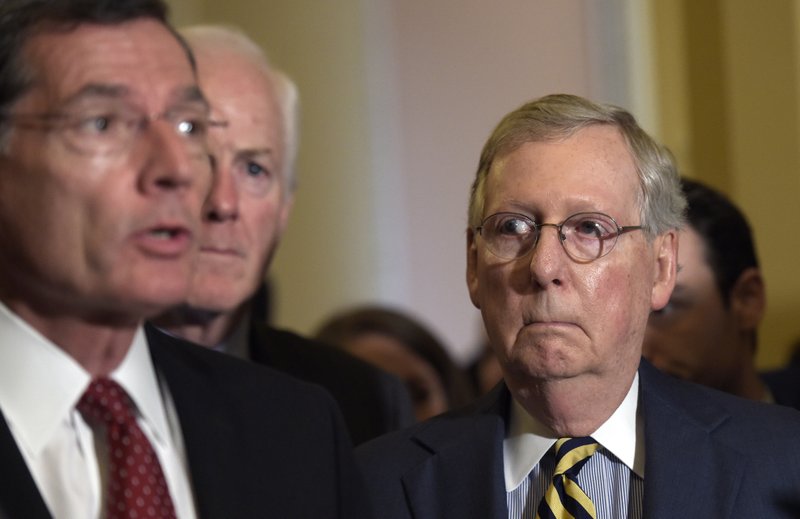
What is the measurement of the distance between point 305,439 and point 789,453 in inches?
34.8

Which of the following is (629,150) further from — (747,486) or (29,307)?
(29,307)

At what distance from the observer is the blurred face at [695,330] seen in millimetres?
3451

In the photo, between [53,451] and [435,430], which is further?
[435,430]

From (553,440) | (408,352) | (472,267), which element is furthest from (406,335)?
(553,440)

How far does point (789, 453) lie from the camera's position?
2.55 m

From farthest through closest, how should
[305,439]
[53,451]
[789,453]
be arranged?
[789,453]
[305,439]
[53,451]

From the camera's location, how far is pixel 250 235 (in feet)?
10.9

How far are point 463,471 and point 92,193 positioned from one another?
92 cm

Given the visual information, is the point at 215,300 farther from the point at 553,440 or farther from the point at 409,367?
the point at 409,367

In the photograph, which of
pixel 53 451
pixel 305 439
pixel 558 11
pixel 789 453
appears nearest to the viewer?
pixel 53 451

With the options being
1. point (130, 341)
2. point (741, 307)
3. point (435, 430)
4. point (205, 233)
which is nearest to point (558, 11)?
point (741, 307)

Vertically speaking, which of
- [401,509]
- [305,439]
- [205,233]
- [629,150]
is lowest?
[401,509]

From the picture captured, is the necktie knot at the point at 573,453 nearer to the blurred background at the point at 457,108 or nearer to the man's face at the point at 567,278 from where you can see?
the man's face at the point at 567,278

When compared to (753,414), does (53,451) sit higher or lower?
higher
